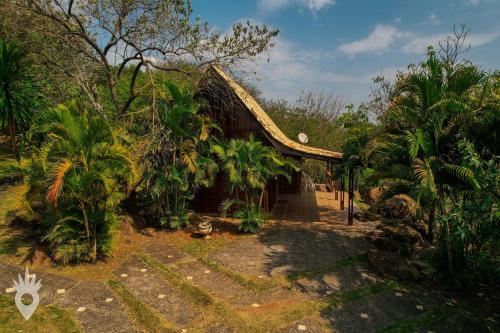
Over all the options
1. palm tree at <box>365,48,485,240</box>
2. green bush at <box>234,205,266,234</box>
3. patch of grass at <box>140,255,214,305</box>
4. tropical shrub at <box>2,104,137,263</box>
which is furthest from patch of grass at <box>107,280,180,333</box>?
palm tree at <box>365,48,485,240</box>

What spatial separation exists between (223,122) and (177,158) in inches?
128

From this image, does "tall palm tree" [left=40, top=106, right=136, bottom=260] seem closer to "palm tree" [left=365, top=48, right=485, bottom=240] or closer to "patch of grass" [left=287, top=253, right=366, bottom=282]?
"patch of grass" [left=287, top=253, right=366, bottom=282]

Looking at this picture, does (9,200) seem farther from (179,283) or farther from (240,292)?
(240,292)

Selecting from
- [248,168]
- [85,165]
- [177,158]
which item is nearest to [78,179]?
[85,165]

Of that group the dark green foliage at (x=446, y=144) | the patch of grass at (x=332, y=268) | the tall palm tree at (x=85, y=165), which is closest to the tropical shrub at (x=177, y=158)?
the tall palm tree at (x=85, y=165)

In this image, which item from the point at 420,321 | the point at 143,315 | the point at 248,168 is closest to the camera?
the point at 143,315

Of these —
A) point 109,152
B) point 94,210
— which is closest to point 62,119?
point 109,152

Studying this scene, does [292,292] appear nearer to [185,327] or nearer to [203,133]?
[185,327]

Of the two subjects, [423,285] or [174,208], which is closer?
[423,285]

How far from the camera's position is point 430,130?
7.16m

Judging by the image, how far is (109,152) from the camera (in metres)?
7.32

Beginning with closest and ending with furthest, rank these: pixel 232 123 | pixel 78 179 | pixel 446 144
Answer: pixel 78 179 → pixel 446 144 → pixel 232 123

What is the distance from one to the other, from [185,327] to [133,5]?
32.3ft

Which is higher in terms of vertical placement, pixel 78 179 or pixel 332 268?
pixel 78 179
